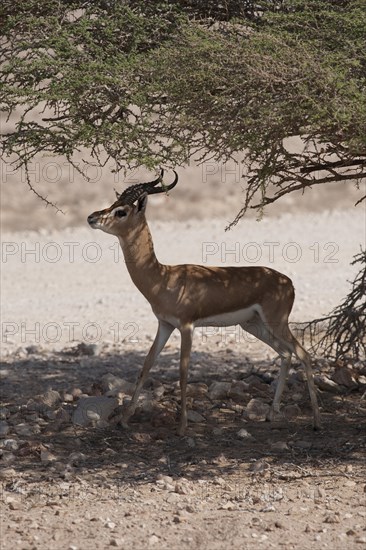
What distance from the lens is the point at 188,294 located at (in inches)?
372

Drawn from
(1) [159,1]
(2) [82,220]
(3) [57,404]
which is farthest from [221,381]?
(2) [82,220]

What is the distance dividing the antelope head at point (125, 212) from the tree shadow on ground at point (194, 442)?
1.63 meters

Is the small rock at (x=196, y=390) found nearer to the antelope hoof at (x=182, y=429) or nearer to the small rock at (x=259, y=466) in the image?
the antelope hoof at (x=182, y=429)

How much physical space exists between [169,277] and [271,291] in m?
0.85

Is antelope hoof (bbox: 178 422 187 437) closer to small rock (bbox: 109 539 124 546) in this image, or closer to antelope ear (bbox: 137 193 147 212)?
antelope ear (bbox: 137 193 147 212)

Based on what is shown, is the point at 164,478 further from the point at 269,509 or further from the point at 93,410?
the point at 93,410

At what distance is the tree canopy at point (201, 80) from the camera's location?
768 centimetres

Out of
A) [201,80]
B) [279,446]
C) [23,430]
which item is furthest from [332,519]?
[23,430]

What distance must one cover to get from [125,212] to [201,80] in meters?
1.78

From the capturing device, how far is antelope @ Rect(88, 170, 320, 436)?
30.6ft

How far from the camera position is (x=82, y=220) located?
23.9 metres

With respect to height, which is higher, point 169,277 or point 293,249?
point 169,277

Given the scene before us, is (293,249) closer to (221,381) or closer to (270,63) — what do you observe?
(221,381)

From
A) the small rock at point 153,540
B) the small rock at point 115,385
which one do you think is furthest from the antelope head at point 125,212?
the small rock at point 153,540
